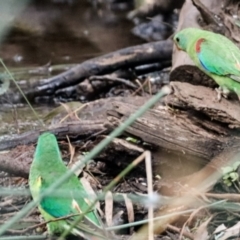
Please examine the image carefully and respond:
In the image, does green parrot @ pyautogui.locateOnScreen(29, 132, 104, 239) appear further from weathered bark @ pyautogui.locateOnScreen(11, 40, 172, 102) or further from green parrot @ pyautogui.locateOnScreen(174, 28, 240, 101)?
weathered bark @ pyautogui.locateOnScreen(11, 40, 172, 102)

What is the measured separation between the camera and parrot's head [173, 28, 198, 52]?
4086mm

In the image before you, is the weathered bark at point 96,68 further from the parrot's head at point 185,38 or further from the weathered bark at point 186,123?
the weathered bark at point 186,123

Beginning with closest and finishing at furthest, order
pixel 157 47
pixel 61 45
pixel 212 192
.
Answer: pixel 212 192 < pixel 157 47 < pixel 61 45

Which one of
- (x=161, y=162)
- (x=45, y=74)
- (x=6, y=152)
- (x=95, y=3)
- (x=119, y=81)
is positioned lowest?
(x=95, y=3)

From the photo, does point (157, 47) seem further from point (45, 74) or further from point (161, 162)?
point (161, 162)

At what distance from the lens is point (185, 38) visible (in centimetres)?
415

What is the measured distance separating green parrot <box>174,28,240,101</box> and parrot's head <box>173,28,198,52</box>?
0.03m

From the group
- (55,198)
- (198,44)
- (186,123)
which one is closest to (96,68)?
(198,44)

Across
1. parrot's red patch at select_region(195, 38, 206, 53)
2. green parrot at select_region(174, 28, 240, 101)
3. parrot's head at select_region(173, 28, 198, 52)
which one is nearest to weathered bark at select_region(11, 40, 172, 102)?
parrot's head at select_region(173, 28, 198, 52)

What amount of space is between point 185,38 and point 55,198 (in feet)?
6.20

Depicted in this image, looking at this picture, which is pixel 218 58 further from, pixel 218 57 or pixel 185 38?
pixel 185 38

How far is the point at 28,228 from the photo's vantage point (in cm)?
272

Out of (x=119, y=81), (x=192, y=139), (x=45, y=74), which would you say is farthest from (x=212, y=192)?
(x=45, y=74)

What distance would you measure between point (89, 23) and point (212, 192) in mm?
6605
